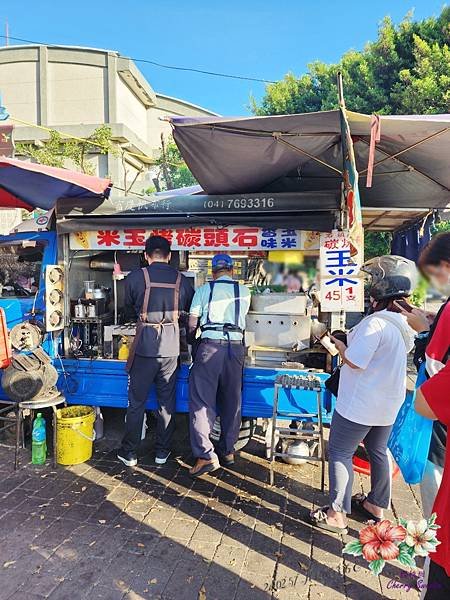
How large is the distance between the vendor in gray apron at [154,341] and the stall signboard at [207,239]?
46 cm

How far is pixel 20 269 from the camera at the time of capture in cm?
472

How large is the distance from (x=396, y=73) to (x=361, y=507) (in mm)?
12244

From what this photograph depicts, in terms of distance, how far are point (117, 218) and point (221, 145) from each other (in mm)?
1439

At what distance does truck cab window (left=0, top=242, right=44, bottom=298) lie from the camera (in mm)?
4598

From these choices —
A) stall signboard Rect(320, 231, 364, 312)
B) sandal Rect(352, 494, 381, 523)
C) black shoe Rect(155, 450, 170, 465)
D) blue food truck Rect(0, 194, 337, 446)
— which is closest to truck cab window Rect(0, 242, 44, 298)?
blue food truck Rect(0, 194, 337, 446)

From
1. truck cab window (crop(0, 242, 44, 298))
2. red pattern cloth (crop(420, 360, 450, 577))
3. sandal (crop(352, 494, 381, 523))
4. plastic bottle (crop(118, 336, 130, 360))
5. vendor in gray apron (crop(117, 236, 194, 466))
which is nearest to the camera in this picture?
red pattern cloth (crop(420, 360, 450, 577))

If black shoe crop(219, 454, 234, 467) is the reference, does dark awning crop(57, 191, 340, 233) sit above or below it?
above

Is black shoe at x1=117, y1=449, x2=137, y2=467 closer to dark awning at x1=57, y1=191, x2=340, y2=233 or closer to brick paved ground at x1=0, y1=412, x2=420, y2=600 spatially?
brick paved ground at x1=0, y1=412, x2=420, y2=600

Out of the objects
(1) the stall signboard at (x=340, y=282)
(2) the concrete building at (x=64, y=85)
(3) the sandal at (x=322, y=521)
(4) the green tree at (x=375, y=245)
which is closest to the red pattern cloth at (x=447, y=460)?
(3) the sandal at (x=322, y=521)

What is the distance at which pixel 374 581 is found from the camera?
2453 mm

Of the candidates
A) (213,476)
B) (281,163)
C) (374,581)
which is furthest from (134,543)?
(281,163)

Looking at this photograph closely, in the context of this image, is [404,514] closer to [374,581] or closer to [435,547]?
[374,581]

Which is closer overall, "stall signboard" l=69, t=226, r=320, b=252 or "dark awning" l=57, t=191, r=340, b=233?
"dark awning" l=57, t=191, r=340, b=233

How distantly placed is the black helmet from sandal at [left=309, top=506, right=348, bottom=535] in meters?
1.61
